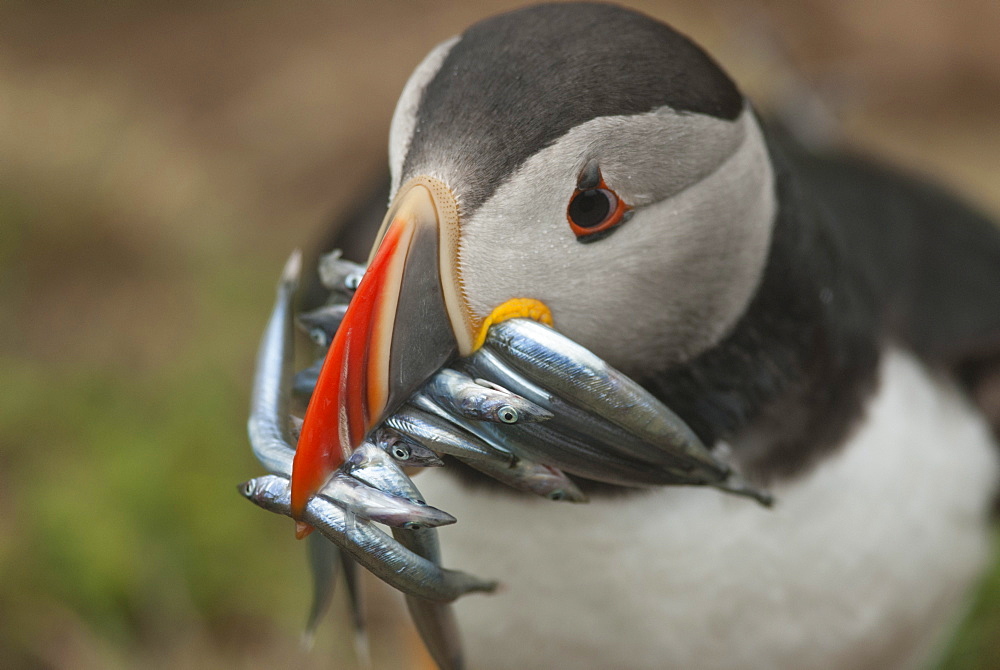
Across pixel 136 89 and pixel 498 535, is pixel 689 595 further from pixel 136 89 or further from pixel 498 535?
pixel 136 89

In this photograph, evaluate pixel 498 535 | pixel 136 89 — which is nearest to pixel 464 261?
pixel 498 535

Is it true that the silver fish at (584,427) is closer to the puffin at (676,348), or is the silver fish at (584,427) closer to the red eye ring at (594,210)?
the puffin at (676,348)

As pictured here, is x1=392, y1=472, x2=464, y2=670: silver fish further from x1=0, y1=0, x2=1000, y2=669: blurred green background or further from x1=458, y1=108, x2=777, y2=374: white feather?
x1=0, y1=0, x2=1000, y2=669: blurred green background

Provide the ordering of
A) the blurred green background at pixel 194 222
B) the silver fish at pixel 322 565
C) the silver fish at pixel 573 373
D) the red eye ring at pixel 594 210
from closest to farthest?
1. the silver fish at pixel 573 373
2. the red eye ring at pixel 594 210
3. the silver fish at pixel 322 565
4. the blurred green background at pixel 194 222

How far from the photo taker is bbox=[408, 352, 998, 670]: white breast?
74.0 inches

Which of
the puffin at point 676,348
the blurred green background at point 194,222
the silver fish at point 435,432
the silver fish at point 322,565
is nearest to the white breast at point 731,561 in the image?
the puffin at point 676,348

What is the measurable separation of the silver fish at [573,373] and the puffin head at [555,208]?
6 centimetres

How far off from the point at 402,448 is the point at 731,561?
80 cm

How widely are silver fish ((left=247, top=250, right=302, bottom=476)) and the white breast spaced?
455 millimetres

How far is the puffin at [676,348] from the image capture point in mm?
1430

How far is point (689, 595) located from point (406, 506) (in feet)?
2.73

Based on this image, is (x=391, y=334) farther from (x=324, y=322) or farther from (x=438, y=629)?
(x=438, y=629)

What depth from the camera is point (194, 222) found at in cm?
445

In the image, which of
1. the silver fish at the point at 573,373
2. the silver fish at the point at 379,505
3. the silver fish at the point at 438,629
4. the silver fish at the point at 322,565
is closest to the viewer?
the silver fish at the point at 379,505
